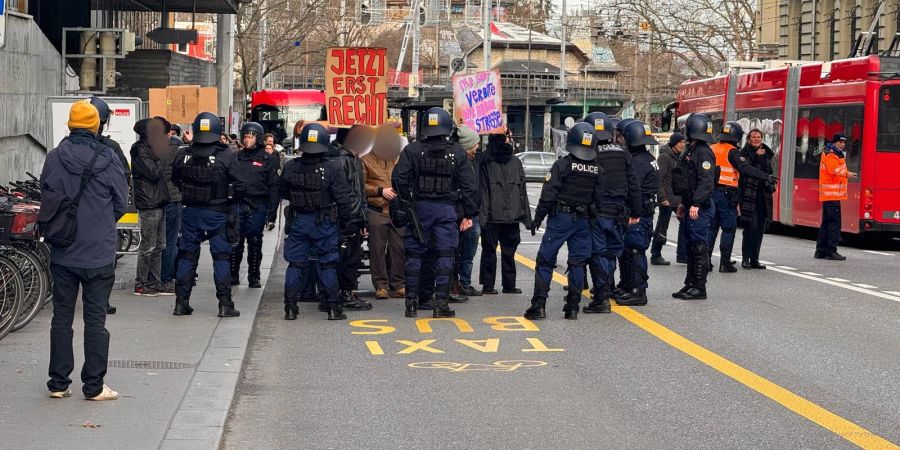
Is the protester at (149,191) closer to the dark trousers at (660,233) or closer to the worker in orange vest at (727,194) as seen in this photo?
the worker in orange vest at (727,194)

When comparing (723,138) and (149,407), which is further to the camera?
(723,138)

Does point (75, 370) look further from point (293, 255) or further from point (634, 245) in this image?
point (634, 245)

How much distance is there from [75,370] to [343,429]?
7.51 ft

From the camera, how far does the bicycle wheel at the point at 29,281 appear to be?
10.3 metres

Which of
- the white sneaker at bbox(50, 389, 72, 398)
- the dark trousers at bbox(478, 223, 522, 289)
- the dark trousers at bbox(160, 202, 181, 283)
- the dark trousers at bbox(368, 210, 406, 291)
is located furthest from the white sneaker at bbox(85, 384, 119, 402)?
the dark trousers at bbox(478, 223, 522, 289)

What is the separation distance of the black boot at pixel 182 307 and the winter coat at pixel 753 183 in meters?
8.07

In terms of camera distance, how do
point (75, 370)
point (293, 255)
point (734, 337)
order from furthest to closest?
1. point (293, 255)
2. point (734, 337)
3. point (75, 370)

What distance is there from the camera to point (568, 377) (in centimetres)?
940

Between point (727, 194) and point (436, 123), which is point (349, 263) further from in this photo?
point (727, 194)

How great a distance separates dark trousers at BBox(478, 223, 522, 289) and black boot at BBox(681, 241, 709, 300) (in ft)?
5.91

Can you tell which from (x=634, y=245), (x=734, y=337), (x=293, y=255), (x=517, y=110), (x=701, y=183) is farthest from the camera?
(x=517, y=110)

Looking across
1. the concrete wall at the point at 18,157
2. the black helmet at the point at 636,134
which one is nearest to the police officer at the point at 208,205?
the black helmet at the point at 636,134

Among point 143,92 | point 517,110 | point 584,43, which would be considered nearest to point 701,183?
point 143,92

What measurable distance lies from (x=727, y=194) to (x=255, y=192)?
624 centimetres
